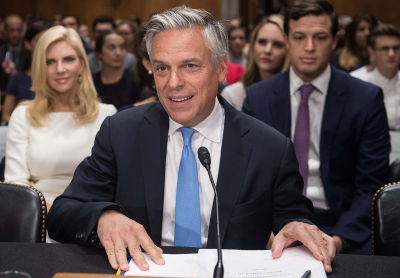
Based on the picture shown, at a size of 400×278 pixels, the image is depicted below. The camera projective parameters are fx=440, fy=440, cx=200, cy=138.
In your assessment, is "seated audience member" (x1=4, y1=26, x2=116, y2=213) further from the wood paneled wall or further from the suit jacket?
the wood paneled wall

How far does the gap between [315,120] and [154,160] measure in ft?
3.79

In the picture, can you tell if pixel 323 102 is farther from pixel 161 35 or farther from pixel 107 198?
pixel 107 198

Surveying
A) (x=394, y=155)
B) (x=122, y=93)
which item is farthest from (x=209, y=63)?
(x=122, y=93)

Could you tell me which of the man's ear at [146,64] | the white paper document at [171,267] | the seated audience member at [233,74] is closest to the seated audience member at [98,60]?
the seated audience member at [233,74]

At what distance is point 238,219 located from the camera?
1480mm

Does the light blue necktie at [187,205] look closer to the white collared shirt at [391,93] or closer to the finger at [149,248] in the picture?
the finger at [149,248]

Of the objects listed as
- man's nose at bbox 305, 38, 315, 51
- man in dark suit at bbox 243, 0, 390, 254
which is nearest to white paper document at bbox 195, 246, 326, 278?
man in dark suit at bbox 243, 0, 390, 254

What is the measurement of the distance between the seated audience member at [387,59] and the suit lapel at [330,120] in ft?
5.75

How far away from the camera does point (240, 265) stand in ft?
3.83

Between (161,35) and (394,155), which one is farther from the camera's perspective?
(394,155)

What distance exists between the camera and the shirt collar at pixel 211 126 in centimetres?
160

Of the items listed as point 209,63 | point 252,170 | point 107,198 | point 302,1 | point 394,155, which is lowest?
point 394,155

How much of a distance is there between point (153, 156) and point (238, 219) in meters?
0.37

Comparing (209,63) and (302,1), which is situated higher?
(302,1)
